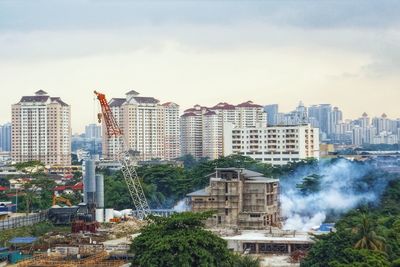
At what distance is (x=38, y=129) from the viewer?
104 metres

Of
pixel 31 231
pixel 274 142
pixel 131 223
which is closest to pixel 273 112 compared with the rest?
pixel 274 142

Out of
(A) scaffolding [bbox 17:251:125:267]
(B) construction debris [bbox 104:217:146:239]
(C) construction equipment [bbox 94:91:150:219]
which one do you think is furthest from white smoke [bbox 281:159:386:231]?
(A) scaffolding [bbox 17:251:125:267]

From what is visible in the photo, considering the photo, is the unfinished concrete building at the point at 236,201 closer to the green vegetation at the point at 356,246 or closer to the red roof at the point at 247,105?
the green vegetation at the point at 356,246

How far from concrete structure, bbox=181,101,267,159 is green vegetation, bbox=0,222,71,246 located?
65.5 metres

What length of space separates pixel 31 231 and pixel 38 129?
203ft

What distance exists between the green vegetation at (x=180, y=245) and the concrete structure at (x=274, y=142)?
185ft

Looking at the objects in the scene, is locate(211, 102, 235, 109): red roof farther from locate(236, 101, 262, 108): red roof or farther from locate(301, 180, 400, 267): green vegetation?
locate(301, 180, 400, 267): green vegetation

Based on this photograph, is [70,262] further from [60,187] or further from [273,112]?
[273,112]

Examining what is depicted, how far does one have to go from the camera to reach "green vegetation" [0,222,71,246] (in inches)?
1620

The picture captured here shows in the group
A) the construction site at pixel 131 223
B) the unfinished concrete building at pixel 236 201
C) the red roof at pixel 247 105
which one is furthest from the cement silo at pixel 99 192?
the red roof at pixel 247 105

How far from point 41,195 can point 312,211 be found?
2195 centimetres

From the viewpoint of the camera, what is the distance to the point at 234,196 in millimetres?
42406

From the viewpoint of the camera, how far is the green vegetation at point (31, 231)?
41156mm

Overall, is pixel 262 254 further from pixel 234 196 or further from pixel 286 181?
pixel 286 181
